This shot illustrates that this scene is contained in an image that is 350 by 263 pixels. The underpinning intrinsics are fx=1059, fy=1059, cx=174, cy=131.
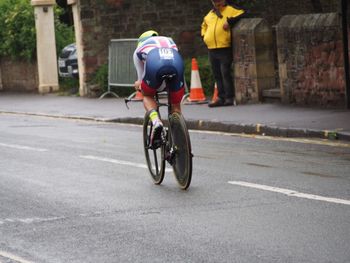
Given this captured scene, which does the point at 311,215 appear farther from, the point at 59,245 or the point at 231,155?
the point at 231,155

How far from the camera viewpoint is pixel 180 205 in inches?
371

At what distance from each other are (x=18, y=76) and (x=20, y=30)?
1.93 meters

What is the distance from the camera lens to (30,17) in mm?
30031

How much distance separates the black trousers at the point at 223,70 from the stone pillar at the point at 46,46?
32.2ft

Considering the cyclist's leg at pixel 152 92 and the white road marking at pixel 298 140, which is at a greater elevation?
the cyclist's leg at pixel 152 92

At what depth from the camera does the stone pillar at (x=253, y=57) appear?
19594 millimetres

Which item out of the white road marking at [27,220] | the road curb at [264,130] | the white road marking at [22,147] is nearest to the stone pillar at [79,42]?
the road curb at [264,130]

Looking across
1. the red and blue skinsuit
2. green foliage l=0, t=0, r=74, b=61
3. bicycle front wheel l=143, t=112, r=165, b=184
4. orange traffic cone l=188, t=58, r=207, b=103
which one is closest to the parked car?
green foliage l=0, t=0, r=74, b=61

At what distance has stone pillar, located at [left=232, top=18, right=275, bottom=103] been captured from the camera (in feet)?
64.3

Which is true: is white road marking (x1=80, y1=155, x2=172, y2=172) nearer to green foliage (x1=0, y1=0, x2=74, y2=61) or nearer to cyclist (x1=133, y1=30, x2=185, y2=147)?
cyclist (x1=133, y1=30, x2=185, y2=147)

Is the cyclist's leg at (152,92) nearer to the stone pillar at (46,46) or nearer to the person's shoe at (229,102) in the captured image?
the person's shoe at (229,102)

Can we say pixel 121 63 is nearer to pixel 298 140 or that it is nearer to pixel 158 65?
pixel 298 140

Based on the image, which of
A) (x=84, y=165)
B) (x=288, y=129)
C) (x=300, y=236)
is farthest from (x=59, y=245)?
(x=288, y=129)

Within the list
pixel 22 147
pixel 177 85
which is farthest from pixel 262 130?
pixel 177 85
